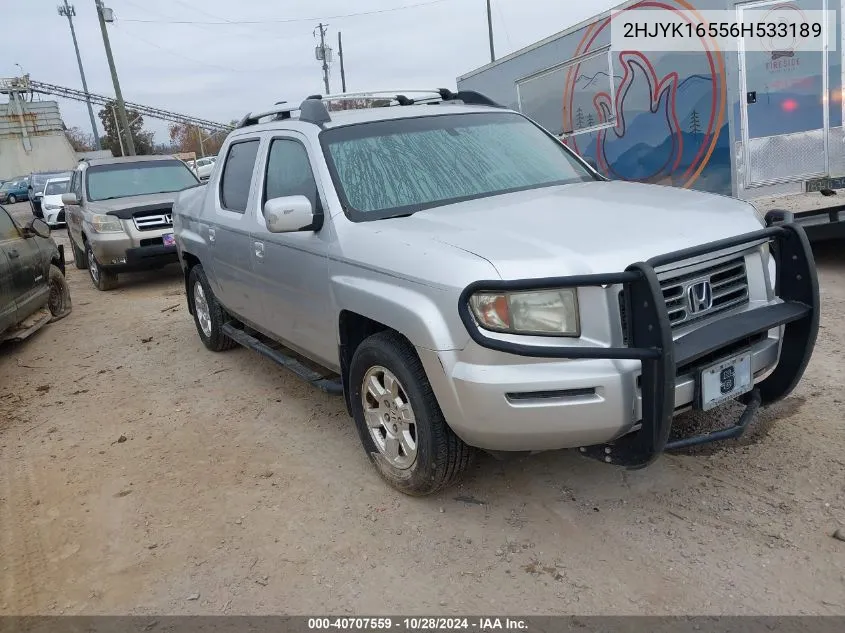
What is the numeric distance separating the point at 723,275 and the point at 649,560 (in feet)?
4.09

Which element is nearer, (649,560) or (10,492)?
(649,560)

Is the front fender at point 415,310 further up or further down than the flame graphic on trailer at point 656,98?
further down

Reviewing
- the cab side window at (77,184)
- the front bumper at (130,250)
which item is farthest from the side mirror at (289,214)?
the cab side window at (77,184)

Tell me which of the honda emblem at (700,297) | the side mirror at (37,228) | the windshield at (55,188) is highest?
the windshield at (55,188)

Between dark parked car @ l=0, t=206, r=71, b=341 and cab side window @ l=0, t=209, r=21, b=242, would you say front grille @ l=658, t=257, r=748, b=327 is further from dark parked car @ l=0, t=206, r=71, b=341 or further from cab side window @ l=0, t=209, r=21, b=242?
cab side window @ l=0, t=209, r=21, b=242

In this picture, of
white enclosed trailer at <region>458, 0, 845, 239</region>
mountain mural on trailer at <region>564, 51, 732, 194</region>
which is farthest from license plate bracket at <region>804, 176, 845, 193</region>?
mountain mural on trailer at <region>564, 51, 732, 194</region>

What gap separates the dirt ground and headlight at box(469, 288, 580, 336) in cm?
98

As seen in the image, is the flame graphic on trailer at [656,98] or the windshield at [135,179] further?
the windshield at [135,179]

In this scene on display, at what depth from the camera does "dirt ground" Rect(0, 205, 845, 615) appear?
274cm

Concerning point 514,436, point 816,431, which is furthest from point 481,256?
point 816,431

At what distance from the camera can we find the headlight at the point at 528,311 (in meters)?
2.73

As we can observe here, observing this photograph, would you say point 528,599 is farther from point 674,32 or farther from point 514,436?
point 674,32

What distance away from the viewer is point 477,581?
2.83m

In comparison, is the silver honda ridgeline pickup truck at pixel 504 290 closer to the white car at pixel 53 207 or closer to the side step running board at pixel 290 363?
the side step running board at pixel 290 363
